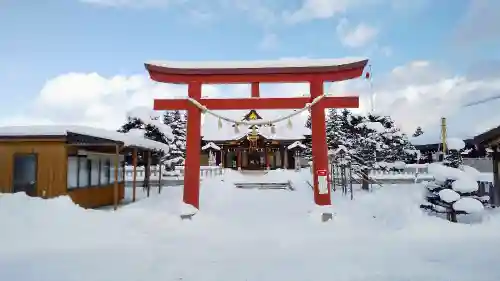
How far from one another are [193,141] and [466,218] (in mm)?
9050

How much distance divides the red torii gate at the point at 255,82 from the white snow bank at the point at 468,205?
3.72 meters

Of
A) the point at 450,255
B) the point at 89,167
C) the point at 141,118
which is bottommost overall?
the point at 450,255

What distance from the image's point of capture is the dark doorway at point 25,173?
13.6m

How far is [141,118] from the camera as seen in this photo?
91.8 ft

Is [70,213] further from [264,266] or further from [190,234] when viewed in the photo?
[264,266]

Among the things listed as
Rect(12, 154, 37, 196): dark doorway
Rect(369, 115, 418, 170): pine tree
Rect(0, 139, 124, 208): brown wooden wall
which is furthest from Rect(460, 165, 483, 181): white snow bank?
Rect(12, 154, 37, 196): dark doorway

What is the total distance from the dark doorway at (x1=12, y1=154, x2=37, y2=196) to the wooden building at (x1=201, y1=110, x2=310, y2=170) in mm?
24222

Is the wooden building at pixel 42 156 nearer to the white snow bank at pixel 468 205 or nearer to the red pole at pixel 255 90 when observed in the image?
the red pole at pixel 255 90

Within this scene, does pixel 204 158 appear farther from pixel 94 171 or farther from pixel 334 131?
pixel 94 171

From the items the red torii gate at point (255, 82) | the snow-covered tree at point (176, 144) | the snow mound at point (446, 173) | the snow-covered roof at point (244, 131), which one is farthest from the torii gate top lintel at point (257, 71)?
the snow-covered roof at point (244, 131)

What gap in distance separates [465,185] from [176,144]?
24821 mm

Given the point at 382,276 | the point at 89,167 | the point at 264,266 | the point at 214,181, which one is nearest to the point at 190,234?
the point at 264,266

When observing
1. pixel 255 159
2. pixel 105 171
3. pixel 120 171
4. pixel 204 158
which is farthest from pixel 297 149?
pixel 105 171

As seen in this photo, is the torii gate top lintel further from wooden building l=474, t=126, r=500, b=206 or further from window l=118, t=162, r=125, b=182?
window l=118, t=162, r=125, b=182
